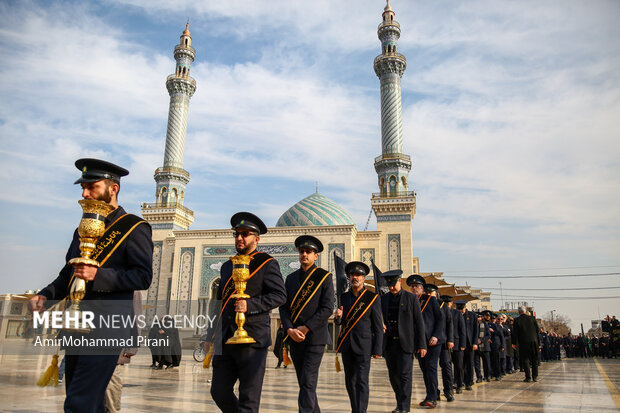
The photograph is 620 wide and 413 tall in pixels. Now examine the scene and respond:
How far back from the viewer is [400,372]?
16.4ft

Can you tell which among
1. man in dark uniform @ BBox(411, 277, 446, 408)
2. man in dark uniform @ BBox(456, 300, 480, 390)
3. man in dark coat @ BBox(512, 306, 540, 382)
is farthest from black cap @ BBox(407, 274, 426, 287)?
man in dark coat @ BBox(512, 306, 540, 382)

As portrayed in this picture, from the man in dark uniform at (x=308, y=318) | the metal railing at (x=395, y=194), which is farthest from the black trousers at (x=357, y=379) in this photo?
the metal railing at (x=395, y=194)

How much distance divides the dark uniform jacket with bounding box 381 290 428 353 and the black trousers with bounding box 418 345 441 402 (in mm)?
496

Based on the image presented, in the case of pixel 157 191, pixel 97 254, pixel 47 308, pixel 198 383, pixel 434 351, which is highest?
pixel 157 191

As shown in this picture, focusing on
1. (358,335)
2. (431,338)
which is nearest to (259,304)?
(358,335)

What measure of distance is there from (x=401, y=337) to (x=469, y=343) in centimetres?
340

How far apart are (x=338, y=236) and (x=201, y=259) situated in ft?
24.7

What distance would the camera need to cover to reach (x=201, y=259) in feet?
84.4

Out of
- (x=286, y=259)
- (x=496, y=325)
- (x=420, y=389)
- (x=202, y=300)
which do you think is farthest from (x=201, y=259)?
(x=420, y=389)

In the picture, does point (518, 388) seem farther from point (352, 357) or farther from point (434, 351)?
point (352, 357)

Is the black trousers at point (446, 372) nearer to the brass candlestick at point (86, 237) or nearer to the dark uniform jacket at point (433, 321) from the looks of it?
the dark uniform jacket at point (433, 321)

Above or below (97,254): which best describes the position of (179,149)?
above

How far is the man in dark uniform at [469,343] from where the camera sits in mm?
7602

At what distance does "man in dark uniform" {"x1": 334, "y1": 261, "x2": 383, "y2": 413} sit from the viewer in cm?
421
